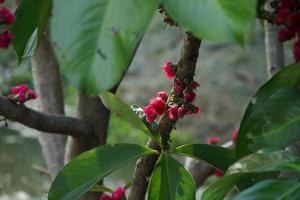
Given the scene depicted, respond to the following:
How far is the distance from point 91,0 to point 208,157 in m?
0.37

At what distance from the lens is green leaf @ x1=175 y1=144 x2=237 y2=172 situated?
80 centimetres

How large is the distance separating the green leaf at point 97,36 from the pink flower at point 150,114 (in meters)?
0.32

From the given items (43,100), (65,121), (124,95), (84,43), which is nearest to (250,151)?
(84,43)

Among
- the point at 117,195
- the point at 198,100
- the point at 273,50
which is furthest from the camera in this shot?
the point at 198,100

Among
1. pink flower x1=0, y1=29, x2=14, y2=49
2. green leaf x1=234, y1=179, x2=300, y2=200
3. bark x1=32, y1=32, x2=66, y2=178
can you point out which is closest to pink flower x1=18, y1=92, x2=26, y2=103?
pink flower x1=0, y1=29, x2=14, y2=49

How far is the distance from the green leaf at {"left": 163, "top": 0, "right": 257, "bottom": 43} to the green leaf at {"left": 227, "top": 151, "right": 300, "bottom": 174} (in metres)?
0.16

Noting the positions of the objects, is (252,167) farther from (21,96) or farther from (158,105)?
(21,96)

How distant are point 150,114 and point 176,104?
0.05 meters

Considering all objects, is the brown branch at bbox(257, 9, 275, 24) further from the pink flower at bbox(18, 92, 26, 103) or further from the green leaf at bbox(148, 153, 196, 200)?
the pink flower at bbox(18, 92, 26, 103)

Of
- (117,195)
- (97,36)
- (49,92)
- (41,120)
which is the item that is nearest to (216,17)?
(97,36)

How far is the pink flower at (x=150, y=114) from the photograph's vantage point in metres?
0.81

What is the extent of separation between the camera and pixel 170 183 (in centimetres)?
75

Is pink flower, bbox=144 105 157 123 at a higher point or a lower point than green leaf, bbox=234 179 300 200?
lower

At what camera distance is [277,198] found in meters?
0.55
